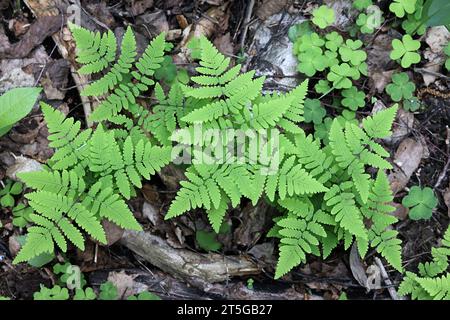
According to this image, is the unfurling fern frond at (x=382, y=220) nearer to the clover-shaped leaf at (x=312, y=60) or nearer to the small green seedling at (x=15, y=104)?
the clover-shaped leaf at (x=312, y=60)

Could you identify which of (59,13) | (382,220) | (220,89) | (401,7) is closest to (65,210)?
(220,89)

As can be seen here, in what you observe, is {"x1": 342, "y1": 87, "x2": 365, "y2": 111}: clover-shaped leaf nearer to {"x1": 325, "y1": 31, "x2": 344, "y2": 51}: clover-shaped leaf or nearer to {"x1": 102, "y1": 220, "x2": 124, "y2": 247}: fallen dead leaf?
{"x1": 325, "y1": 31, "x2": 344, "y2": 51}: clover-shaped leaf

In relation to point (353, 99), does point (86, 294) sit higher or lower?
lower

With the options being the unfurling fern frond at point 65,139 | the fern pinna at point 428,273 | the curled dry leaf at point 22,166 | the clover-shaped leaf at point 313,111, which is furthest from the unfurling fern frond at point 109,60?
the fern pinna at point 428,273

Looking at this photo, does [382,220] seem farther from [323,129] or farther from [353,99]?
[353,99]

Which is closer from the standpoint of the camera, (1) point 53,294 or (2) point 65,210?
(2) point 65,210
